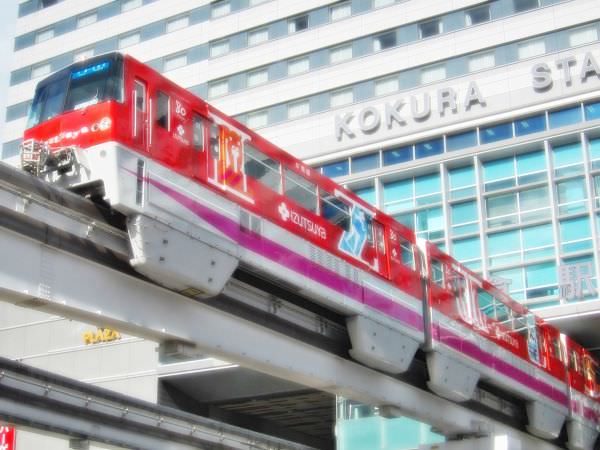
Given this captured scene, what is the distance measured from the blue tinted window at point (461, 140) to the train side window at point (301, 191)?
1979 cm

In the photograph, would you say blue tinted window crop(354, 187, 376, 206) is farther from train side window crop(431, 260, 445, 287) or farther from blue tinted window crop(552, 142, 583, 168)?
train side window crop(431, 260, 445, 287)

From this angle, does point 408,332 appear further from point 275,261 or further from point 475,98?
point 475,98

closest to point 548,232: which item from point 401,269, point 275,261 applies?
point 401,269

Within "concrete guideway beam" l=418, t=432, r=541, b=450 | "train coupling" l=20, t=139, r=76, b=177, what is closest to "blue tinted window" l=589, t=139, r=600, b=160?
"concrete guideway beam" l=418, t=432, r=541, b=450

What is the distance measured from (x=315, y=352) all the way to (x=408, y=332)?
2.71 meters

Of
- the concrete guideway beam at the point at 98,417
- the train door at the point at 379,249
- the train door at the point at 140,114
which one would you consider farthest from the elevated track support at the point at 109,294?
the concrete guideway beam at the point at 98,417

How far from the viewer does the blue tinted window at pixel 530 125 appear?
34.7 m

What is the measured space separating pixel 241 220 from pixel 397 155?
2313 centimetres

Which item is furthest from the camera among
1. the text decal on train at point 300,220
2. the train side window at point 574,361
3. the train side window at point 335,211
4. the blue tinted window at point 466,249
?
the blue tinted window at point 466,249

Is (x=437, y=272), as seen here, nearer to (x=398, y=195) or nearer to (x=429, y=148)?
(x=398, y=195)

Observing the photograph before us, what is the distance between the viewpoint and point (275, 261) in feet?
49.6

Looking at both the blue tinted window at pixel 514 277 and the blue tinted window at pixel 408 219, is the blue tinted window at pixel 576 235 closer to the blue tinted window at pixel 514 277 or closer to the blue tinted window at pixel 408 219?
the blue tinted window at pixel 514 277

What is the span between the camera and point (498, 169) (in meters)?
35.0

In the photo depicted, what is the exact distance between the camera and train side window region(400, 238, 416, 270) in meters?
19.4
